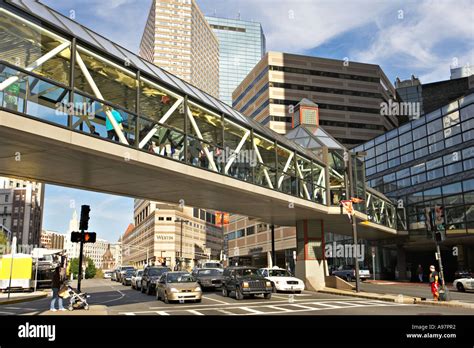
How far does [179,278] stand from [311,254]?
12.9 m

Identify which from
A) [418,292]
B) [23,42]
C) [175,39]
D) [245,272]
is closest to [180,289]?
[245,272]

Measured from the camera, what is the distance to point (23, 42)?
1370cm

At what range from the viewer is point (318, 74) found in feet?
321

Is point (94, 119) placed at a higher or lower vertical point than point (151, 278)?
higher

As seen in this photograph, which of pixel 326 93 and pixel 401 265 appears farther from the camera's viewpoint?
pixel 326 93

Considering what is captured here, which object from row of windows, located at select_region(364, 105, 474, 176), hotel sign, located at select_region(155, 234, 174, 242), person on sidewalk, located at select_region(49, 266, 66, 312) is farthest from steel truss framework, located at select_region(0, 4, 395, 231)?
hotel sign, located at select_region(155, 234, 174, 242)

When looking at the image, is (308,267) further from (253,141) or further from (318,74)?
(318,74)

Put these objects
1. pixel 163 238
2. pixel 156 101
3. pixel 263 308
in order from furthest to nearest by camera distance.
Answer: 1. pixel 163 238
2. pixel 156 101
3. pixel 263 308

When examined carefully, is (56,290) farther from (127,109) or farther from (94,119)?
(127,109)

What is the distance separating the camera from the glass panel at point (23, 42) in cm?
1296

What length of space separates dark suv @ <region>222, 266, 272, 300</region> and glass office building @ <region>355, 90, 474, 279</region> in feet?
85.8

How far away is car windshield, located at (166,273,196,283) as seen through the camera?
20.3m

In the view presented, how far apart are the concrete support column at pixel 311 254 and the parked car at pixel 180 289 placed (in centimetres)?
1213
